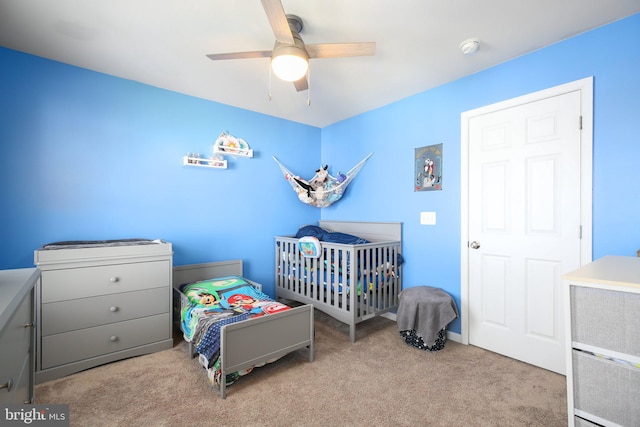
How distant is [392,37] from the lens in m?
1.97

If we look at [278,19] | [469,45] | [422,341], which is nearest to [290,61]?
[278,19]

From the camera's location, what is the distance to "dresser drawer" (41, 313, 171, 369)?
1.96 metres

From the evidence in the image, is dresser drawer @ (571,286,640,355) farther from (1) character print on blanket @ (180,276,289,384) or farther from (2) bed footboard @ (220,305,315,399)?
(1) character print on blanket @ (180,276,289,384)

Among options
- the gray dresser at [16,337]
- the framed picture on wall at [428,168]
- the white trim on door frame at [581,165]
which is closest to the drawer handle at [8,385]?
the gray dresser at [16,337]

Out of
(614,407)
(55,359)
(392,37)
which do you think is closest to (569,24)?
(392,37)

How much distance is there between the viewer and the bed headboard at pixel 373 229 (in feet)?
10.0

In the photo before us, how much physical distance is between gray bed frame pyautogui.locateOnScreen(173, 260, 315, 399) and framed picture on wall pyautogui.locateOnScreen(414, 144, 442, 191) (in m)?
1.67

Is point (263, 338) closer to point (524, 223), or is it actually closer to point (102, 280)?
point (102, 280)

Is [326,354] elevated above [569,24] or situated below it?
below

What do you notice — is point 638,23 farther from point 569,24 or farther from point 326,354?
point 326,354

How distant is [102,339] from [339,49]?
2657 mm

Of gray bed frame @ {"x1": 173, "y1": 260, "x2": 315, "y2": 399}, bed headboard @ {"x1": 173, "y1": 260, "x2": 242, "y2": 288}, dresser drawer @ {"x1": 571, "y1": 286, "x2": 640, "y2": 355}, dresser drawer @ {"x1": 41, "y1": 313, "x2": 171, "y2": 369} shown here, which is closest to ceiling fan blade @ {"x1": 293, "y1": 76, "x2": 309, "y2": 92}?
gray bed frame @ {"x1": 173, "y1": 260, "x2": 315, "y2": 399}

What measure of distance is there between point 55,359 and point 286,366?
162 cm

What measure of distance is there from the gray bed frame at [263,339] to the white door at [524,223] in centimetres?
152
